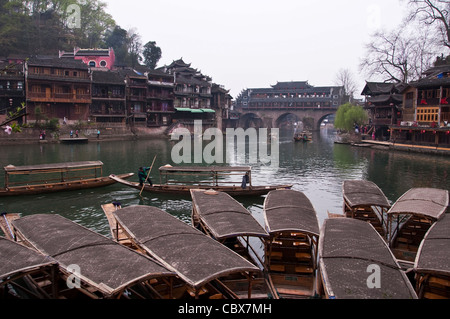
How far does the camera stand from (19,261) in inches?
334

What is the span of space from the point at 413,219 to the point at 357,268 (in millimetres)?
8179

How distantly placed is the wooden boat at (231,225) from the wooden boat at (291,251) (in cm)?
45

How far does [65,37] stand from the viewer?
74125 mm

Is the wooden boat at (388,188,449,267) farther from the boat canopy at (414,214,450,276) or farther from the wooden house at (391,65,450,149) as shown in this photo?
the wooden house at (391,65,450,149)

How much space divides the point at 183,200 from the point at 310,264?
1191cm

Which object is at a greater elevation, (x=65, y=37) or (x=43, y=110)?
(x=65, y=37)

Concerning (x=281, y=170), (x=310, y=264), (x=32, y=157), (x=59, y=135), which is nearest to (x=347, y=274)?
(x=310, y=264)

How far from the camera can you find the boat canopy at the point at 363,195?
15274mm

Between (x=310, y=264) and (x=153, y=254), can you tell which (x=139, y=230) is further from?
(x=310, y=264)

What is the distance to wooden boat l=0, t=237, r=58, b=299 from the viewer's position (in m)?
8.04

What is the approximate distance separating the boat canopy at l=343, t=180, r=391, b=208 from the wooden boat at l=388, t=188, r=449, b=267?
2.45 ft

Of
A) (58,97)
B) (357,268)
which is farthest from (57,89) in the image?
(357,268)

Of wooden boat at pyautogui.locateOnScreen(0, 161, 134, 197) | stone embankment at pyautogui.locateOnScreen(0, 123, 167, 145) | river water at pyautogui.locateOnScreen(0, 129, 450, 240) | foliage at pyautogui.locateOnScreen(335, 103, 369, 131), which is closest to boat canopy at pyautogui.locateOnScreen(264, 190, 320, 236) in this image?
river water at pyautogui.locateOnScreen(0, 129, 450, 240)

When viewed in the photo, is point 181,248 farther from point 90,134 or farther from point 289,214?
point 90,134
